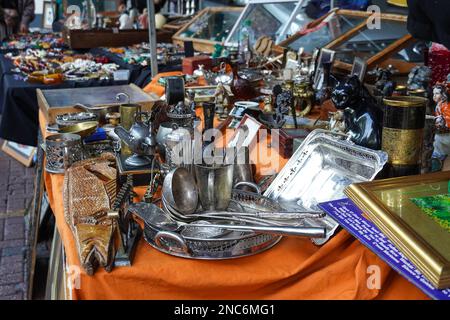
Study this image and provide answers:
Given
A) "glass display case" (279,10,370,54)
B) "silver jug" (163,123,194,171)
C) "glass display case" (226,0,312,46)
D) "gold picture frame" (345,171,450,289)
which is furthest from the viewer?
"glass display case" (226,0,312,46)

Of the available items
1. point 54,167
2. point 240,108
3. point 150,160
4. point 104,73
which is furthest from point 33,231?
point 104,73

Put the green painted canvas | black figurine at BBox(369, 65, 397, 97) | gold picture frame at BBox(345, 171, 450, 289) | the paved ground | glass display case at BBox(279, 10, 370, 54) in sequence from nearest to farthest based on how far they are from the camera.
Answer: gold picture frame at BBox(345, 171, 450, 289)
the green painted canvas
black figurine at BBox(369, 65, 397, 97)
the paved ground
glass display case at BBox(279, 10, 370, 54)

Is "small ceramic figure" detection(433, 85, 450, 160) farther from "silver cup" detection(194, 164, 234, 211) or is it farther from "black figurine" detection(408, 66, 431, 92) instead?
"silver cup" detection(194, 164, 234, 211)

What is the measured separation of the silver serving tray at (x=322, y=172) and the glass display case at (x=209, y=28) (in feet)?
8.12

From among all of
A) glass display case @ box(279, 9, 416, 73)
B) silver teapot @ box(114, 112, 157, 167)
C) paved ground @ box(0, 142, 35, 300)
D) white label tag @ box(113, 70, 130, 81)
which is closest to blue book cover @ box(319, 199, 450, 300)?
silver teapot @ box(114, 112, 157, 167)

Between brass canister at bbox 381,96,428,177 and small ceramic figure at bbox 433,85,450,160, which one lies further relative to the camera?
small ceramic figure at bbox 433,85,450,160

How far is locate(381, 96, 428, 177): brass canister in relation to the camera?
870 millimetres

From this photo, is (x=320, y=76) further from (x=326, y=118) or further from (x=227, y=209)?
(x=227, y=209)

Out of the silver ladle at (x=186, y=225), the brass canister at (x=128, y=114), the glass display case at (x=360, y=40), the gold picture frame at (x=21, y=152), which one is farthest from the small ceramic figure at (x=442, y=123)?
the gold picture frame at (x=21, y=152)

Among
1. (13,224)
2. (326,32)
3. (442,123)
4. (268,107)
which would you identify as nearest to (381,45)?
(326,32)

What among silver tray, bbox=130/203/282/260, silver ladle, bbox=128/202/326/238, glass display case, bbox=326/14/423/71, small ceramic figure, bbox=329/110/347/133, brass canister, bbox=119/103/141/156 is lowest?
silver tray, bbox=130/203/282/260

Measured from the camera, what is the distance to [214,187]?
90cm

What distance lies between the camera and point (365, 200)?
0.77 meters
